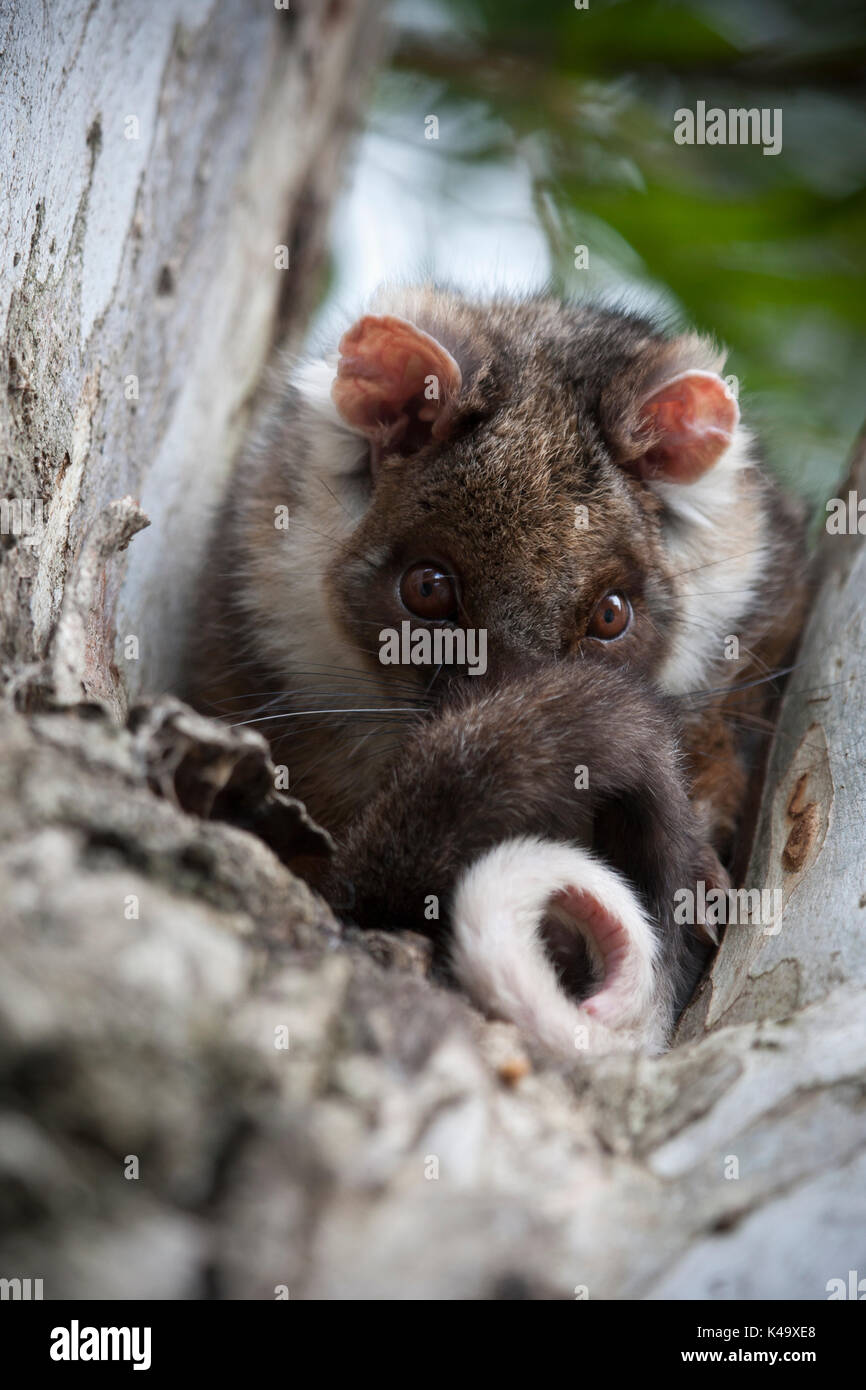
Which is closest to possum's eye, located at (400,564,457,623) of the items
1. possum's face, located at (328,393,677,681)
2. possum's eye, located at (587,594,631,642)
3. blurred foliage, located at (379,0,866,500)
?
possum's face, located at (328,393,677,681)

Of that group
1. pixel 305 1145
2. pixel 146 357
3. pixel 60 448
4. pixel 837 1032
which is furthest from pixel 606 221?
pixel 305 1145

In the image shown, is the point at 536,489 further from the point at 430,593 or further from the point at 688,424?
the point at 688,424

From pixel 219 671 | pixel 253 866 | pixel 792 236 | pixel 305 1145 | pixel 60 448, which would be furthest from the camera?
pixel 792 236

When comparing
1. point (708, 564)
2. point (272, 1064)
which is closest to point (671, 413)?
point (708, 564)
